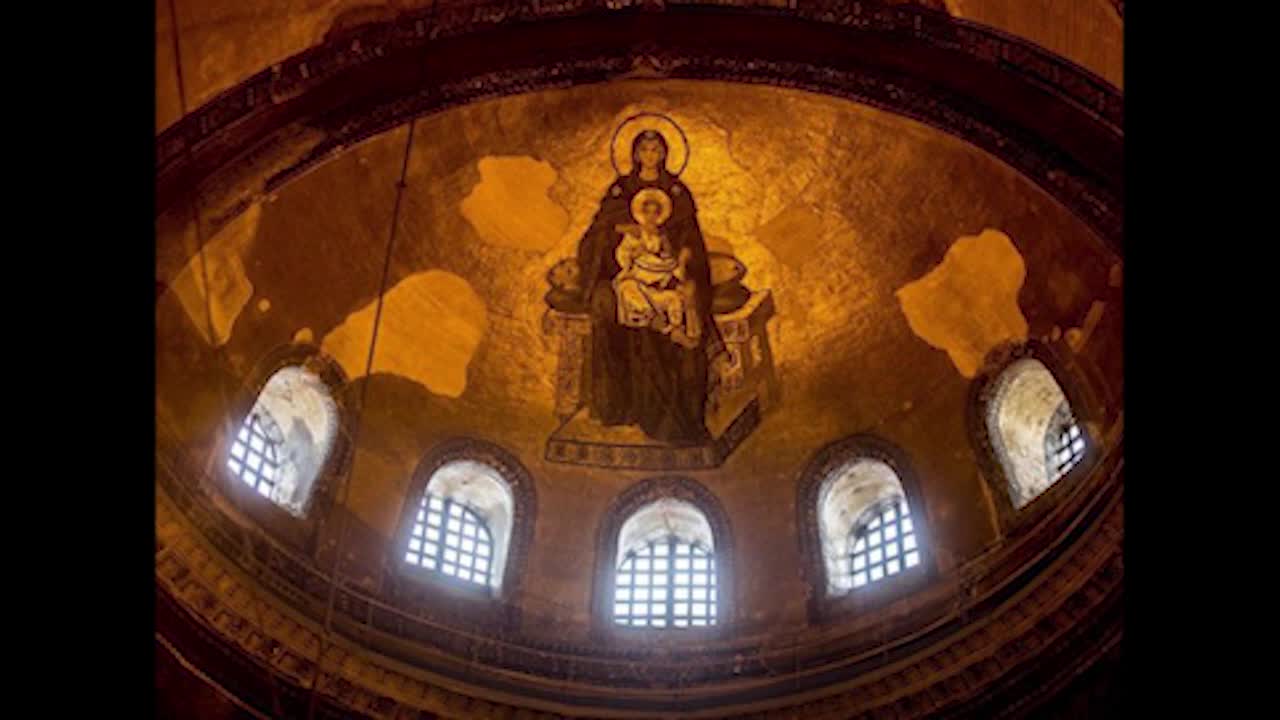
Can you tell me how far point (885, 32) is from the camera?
59.3 feet

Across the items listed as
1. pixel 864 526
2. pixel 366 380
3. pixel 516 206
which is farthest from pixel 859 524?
pixel 366 380

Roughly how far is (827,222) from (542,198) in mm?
2881

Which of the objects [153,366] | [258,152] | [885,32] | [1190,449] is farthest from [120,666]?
[885,32]

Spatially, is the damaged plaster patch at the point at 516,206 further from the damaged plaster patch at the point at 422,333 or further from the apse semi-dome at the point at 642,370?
the damaged plaster patch at the point at 422,333

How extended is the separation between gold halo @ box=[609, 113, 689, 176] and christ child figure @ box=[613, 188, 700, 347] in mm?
601

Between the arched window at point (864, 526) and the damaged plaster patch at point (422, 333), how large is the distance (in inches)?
154

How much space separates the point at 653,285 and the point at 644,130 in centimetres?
167

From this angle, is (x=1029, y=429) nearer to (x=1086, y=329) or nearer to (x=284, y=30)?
(x=1086, y=329)

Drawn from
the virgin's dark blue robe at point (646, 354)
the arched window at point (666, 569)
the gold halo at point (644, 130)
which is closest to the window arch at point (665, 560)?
the arched window at point (666, 569)

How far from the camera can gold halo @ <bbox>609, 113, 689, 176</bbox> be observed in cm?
1948

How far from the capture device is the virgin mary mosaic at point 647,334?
20.0m

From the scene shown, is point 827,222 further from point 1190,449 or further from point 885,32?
point 1190,449

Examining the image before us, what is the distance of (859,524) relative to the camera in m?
19.5

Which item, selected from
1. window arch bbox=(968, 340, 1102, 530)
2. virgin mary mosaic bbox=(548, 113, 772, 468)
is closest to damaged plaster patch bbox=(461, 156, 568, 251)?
virgin mary mosaic bbox=(548, 113, 772, 468)
